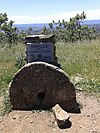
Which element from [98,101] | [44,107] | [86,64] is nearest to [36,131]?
[44,107]

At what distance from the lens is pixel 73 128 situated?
15.7ft

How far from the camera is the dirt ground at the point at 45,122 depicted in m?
4.80

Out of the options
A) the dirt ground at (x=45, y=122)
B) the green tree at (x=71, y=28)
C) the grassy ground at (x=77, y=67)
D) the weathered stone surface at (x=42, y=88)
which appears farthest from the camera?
the green tree at (x=71, y=28)

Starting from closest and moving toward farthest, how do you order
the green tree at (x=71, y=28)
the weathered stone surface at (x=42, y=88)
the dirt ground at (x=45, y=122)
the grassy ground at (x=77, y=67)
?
1. the dirt ground at (x=45, y=122)
2. the weathered stone surface at (x=42, y=88)
3. the grassy ground at (x=77, y=67)
4. the green tree at (x=71, y=28)

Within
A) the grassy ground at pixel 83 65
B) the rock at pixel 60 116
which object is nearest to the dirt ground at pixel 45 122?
the rock at pixel 60 116

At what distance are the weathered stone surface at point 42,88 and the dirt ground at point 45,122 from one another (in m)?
0.28

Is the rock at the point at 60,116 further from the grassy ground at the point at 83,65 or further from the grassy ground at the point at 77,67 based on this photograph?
the grassy ground at the point at 83,65

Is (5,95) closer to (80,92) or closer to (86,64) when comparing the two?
(80,92)

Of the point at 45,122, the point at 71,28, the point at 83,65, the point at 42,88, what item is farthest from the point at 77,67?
the point at 71,28

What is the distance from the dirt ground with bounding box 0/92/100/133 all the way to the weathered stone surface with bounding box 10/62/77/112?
0.28 m

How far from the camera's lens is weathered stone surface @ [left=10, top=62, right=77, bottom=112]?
555cm

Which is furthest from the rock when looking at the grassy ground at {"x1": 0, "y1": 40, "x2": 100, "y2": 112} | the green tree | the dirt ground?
the green tree

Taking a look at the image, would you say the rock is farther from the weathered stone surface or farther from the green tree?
the green tree

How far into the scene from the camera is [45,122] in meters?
5.06
